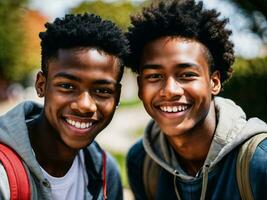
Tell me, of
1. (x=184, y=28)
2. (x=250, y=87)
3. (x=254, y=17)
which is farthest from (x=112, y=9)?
(x=184, y=28)

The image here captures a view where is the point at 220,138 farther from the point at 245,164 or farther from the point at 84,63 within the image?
the point at 84,63

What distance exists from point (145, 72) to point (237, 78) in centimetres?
354

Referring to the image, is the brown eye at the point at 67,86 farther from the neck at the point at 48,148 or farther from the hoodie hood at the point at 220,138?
the hoodie hood at the point at 220,138

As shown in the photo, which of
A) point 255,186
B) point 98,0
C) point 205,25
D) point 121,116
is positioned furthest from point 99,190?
point 98,0

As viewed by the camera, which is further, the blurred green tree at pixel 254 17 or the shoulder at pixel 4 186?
the blurred green tree at pixel 254 17

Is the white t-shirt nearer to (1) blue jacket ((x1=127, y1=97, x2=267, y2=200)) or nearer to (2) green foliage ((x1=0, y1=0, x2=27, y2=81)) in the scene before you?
(1) blue jacket ((x1=127, y1=97, x2=267, y2=200))

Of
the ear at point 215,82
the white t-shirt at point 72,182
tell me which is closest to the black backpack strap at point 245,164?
the ear at point 215,82

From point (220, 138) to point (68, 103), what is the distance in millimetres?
1023

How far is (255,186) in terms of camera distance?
9.91 feet

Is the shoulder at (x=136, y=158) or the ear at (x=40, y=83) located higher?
the ear at (x=40, y=83)

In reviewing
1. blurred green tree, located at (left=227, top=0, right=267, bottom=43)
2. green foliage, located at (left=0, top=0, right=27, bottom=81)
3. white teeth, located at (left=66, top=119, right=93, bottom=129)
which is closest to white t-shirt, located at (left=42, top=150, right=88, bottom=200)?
white teeth, located at (left=66, top=119, right=93, bottom=129)

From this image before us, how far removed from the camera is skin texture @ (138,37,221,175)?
333 cm

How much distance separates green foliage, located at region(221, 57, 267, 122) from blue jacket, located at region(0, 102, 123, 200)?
3.04 metres

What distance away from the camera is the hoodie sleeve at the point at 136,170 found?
12.8 feet
